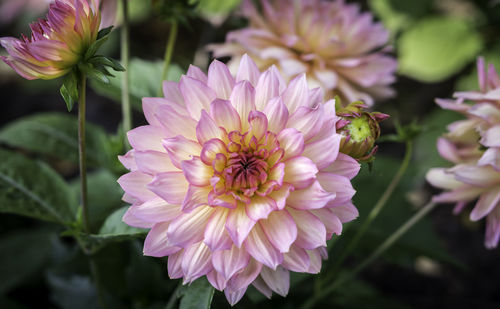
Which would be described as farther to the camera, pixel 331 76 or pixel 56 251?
pixel 56 251

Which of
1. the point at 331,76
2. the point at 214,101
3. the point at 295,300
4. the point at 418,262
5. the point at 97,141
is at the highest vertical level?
the point at 214,101

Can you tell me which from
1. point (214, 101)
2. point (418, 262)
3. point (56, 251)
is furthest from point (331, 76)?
point (418, 262)

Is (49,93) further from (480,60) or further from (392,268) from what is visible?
(480,60)

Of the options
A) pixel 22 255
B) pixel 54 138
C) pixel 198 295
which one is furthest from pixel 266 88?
pixel 22 255

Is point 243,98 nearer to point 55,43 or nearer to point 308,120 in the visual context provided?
point 308,120

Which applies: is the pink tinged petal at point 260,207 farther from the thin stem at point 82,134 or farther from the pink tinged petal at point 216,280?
the thin stem at point 82,134

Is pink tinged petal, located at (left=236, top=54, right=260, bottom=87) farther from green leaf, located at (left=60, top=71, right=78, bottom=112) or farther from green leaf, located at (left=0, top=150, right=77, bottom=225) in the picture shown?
green leaf, located at (left=0, top=150, right=77, bottom=225)

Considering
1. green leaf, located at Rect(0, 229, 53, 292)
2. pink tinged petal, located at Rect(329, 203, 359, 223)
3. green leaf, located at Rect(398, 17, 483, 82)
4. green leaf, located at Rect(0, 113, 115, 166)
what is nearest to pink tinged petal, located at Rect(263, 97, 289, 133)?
pink tinged petal, located at Rect(329, 203, 359, 223)
